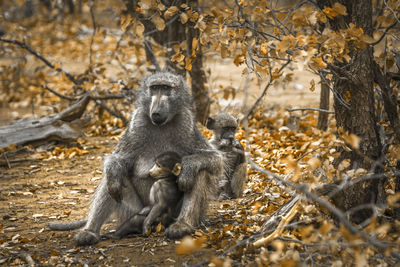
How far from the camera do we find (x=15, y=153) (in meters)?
7.04

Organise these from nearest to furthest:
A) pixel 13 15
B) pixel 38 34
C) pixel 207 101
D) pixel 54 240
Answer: pixel 54 240 < pixel 207 101 < pixel 38 34 < pixel 13 15

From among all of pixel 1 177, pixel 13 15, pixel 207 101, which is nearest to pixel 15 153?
pixel 1 177

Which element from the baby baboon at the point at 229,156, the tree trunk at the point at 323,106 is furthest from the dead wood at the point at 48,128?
the tree trunk at the point at 323,106

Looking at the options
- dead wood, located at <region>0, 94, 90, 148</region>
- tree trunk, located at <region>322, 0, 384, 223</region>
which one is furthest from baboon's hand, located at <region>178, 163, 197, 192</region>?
dead wood, located at <region>0, 94, 90, 148</region>

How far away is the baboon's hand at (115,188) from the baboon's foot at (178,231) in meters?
0.59

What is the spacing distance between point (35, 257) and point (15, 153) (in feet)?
12.6

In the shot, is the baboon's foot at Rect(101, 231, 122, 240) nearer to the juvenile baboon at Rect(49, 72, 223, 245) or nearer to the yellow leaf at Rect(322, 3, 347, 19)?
the juvenile baboon at Rect(49, 72, 223, 245)

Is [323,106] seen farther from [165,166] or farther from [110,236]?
[110,236]

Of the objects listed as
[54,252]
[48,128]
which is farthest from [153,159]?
[48,128]

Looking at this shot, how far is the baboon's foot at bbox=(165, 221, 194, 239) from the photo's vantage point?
383 centimetres

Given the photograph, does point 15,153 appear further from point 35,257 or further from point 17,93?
point 17,93

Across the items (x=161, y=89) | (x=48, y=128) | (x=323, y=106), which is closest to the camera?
(x=161, y=89)

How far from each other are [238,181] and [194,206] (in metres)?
1.21

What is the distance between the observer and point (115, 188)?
4.09 metres
